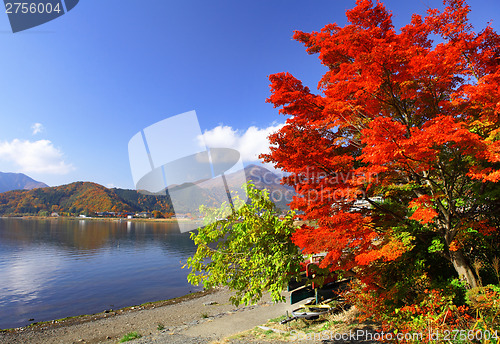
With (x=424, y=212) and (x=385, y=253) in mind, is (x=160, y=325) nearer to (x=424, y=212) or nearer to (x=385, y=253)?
(x=385, y=253)

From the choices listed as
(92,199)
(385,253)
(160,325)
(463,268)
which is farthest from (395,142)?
(92,199)

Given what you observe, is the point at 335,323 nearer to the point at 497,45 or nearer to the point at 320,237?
the point at 320,237

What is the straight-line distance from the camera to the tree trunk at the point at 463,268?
22.5ft

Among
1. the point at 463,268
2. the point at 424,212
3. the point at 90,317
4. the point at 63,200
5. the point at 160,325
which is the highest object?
the point at 63,200

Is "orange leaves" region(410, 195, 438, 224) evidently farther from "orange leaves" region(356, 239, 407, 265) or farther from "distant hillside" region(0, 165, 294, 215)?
"distant hillside" region(0, 165, 294, 215)

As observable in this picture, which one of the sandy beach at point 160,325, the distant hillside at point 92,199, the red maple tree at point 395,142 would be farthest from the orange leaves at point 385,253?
the distant hillside at point 92,199

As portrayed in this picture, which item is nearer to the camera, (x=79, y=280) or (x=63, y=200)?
(x=79, y=280)

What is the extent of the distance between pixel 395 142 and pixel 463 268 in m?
4.47

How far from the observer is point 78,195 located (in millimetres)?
158500

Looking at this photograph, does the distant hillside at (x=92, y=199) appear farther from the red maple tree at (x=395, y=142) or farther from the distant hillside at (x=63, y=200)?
the red maple tree at (x=395, y=142)

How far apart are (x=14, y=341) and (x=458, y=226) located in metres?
22.0

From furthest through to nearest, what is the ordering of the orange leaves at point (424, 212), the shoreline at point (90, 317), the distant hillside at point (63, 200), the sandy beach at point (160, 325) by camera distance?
the distant hillside at point (63, 200) → the shoreline at point (90, 317) → the sandy beach at point (160, 325) → the orange leaves at point (424, 212)

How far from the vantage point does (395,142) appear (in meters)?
5.52

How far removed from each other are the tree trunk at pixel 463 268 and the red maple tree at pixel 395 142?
0.03 m
